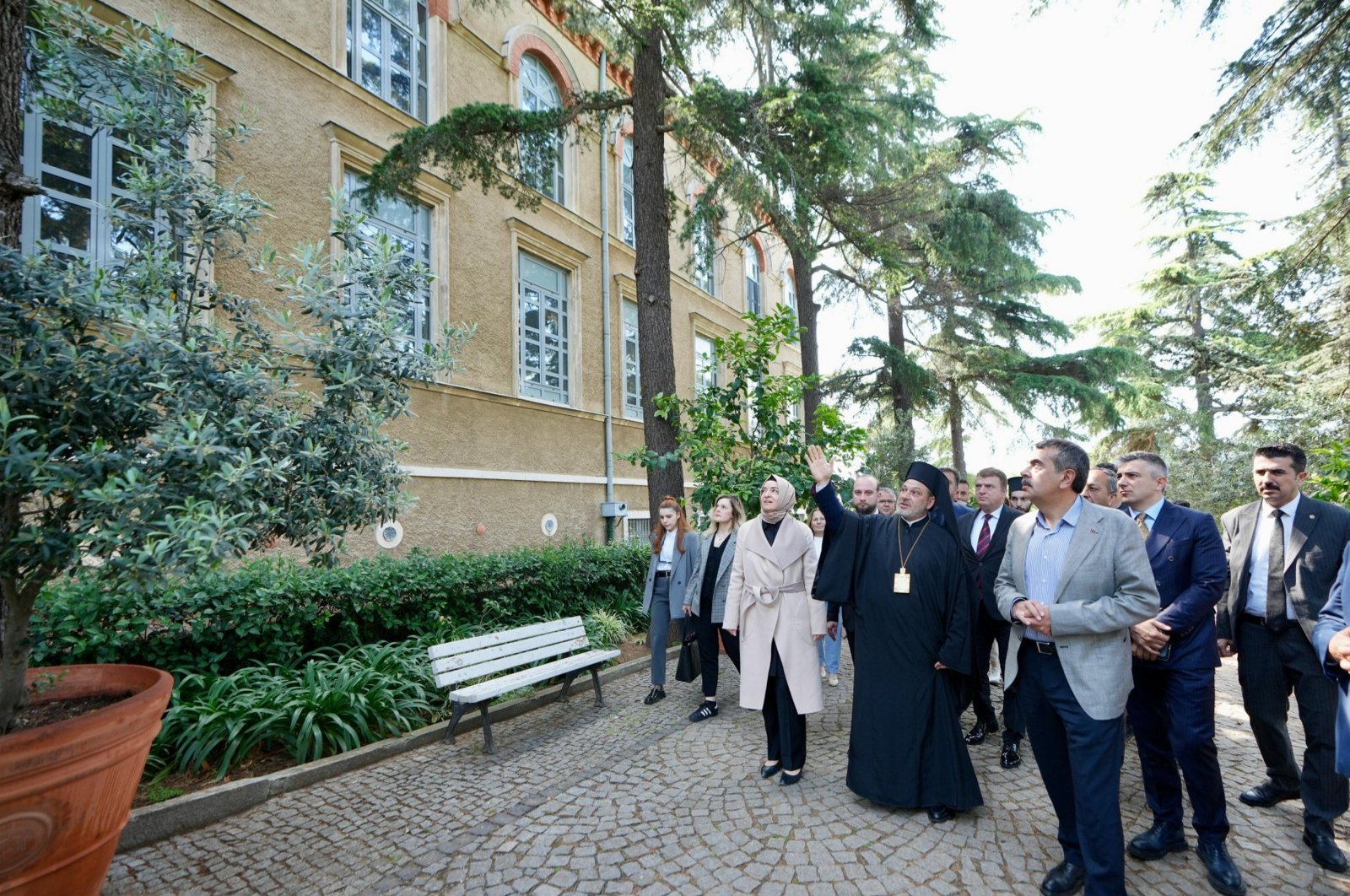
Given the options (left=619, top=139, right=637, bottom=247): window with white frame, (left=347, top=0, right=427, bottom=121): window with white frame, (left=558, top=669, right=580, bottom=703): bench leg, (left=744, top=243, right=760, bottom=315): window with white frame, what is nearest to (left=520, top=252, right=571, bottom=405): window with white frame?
(left=619, top=139, right=637, bottom=247): window with white frame

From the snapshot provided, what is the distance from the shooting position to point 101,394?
8.61ft

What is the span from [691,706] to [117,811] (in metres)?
4.18

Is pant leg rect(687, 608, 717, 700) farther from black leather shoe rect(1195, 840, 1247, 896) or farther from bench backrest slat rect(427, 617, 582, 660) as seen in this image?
black leather shoe rect(1195, 840, 1247, 896)

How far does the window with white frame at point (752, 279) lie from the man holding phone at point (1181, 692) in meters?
18.7

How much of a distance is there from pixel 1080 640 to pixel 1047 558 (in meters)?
0.38

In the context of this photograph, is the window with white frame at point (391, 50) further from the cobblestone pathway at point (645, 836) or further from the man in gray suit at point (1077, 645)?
the man in gray suit at point (1077, 645)

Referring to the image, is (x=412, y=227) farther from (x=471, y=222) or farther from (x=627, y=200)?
(x=627, y=200)

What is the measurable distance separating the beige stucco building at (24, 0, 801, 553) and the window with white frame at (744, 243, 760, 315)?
7250mm

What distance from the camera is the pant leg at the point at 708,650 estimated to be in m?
5.86

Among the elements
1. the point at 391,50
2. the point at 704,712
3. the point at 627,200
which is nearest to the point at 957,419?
the point at 627,200

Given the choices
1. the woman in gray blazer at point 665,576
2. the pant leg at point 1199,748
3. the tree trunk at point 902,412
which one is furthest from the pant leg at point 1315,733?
the tree trunk at point 902,412

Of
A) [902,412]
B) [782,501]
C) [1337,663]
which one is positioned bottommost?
[1337,663]

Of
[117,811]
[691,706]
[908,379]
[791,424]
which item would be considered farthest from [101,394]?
[908,379]

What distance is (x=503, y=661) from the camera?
17.5 ft
